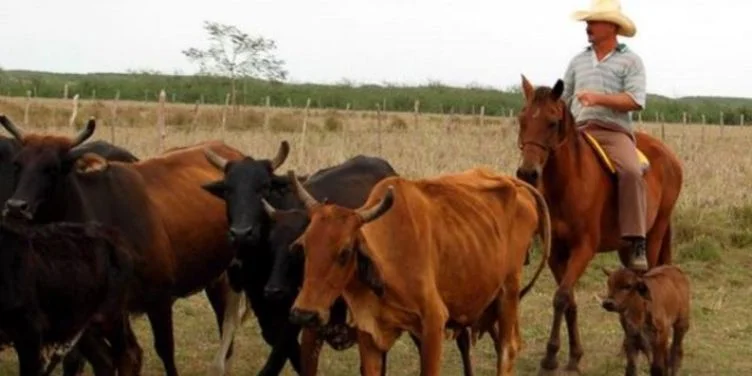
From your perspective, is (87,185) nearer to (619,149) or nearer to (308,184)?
(308,184)

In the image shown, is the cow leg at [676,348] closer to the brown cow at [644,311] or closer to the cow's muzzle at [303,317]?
the brown cow at [644,311]

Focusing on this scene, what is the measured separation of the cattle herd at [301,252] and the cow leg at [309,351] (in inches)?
0.4

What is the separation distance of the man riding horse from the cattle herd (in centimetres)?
22

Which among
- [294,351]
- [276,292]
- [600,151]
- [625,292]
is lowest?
[294,351]

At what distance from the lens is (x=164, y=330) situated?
33.1 feet

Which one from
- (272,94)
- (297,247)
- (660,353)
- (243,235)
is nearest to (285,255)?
(243,235)

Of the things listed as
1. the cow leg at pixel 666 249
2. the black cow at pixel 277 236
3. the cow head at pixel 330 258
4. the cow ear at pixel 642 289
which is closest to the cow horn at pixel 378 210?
the cow head at pixel 330 258

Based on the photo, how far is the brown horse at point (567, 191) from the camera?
10742 mm

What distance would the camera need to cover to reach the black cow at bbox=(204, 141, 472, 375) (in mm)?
8844

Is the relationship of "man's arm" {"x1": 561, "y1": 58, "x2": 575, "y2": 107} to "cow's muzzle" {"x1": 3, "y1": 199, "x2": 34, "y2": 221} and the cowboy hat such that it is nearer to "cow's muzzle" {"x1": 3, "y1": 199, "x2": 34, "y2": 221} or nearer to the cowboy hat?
the cowboy hat

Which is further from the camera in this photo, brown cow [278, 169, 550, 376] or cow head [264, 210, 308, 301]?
cow head [264, 210, 308, 301]

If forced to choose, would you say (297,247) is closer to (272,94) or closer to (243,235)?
(243,235)

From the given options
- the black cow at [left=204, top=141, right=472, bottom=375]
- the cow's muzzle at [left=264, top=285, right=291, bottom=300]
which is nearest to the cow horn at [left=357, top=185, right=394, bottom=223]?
the black cow at [left=204, top=141, right=472, bottom=375]

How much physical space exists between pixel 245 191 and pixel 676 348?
12.6ft
